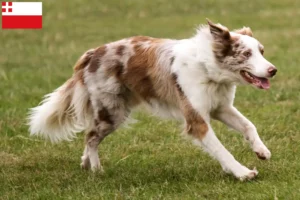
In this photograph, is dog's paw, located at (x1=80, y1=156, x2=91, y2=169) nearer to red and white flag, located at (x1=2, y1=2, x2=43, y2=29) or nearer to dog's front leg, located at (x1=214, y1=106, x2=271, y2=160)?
dog's front leg, located at (x1=214, y1=106, x2=271, y2=160)

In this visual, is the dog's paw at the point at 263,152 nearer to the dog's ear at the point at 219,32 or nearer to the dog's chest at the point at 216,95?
the dog's chest at the point at 216,95

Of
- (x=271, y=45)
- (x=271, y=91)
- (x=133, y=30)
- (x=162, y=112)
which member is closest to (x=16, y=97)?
(x=271, y=91)

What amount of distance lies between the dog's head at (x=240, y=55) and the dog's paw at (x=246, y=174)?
2.34ft

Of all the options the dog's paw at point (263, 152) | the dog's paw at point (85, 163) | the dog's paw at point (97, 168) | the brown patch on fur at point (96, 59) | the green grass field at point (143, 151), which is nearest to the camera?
the green grass field at point (143, 151)

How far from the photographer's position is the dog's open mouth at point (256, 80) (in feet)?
21.4

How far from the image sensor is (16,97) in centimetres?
1127

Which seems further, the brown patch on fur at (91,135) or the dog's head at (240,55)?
the brown patch on fur at (91,135)

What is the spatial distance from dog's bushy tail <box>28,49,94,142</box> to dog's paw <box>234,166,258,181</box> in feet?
6.19

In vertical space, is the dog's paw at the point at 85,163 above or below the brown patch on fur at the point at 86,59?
below

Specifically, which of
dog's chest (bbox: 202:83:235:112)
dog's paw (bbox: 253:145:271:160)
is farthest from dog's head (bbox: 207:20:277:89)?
dog's paw (bbox: 253:145:271:160)

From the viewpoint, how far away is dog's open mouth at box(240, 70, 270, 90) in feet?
21.4

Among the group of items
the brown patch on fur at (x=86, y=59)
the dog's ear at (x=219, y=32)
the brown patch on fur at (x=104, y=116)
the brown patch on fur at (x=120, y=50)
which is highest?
the dog's ear at (x=219, y=32)

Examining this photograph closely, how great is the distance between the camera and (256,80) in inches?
260

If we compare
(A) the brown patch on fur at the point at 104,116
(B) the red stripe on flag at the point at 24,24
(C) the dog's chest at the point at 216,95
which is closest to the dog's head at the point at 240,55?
(C) the dog's chest at the point at 216,95
